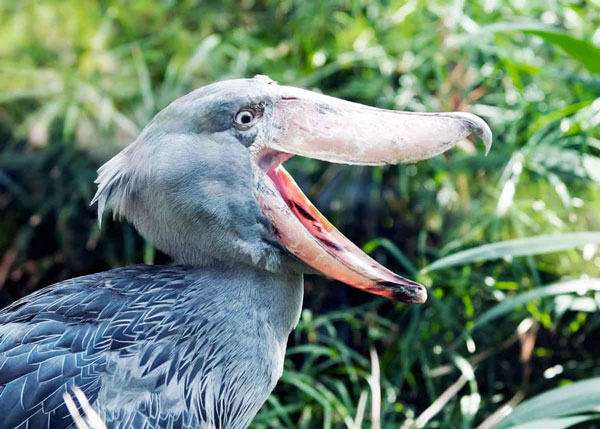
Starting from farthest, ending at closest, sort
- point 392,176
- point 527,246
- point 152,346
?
point 392,176, point 527,246, point 152,346

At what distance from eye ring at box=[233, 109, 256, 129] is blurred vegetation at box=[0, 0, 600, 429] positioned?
22.4 inches

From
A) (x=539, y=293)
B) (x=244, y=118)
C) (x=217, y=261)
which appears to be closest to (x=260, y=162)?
(x=244, y=118)

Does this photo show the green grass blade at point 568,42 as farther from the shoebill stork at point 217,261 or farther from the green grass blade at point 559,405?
the green grass blade at point 559,405

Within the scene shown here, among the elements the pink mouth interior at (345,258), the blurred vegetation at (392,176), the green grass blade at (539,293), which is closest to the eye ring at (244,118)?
the pink mouth interior at (345,258)

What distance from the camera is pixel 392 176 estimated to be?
303cm

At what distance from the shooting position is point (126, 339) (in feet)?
4.82

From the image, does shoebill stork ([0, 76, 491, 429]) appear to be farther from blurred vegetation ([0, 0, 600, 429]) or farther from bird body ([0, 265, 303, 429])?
blurred vegetation ([0, 0, 600, 429])

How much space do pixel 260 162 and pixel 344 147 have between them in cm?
17

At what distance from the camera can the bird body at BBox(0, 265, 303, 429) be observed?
1416 millimetres

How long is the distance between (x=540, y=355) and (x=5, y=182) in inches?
81.2

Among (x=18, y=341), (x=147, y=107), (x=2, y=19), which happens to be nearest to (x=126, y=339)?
(x=18, y=341)

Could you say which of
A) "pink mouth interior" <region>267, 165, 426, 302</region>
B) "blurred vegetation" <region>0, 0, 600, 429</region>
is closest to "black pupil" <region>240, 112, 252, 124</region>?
"pink mouth interior" <region>267, 165, 426, 302</region>

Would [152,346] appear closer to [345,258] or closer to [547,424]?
[345,258]

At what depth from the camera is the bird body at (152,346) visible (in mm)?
1416
